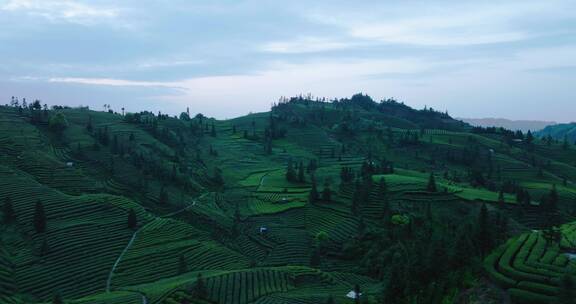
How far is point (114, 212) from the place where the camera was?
88.0m

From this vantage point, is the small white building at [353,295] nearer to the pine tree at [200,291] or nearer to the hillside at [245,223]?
the hillside at [245,223]

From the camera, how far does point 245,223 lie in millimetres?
98875

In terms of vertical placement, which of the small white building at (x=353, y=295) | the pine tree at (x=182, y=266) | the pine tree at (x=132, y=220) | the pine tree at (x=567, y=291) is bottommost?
the pine tree at (x=182, y=266)

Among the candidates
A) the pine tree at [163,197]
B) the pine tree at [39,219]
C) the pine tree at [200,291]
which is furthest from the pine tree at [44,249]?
the pine tree at [163,197]

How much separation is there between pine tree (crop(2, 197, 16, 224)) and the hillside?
0.92ft

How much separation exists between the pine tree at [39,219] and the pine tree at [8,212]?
3.71 m

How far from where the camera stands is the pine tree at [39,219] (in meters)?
77.4

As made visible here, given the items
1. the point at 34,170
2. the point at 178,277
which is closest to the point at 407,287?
the point at 178,277

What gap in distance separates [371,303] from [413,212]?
1560 inches

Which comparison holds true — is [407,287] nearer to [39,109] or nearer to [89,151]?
[89,151]

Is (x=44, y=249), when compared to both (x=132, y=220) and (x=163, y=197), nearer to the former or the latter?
(x=132, y=220)

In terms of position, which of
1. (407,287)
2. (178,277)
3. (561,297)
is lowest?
(178,277)

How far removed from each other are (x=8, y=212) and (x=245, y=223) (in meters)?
42.4

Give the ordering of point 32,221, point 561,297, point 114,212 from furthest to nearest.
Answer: point 114,212 → point 32,221 → point 561,297
